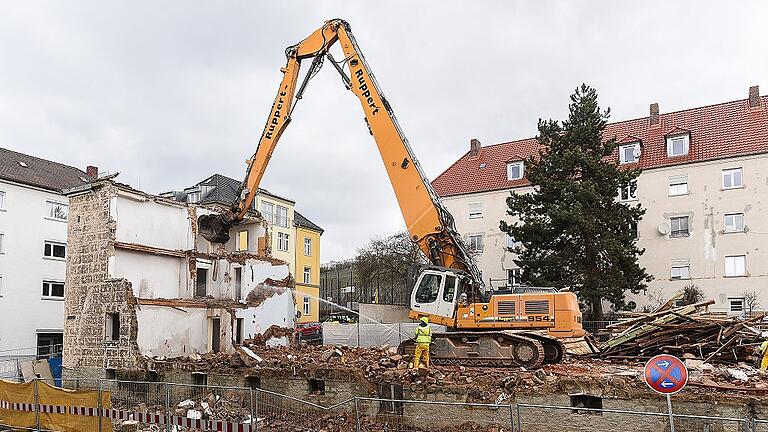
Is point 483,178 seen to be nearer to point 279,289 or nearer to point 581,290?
point 581,290

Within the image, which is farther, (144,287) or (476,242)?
(476,242)

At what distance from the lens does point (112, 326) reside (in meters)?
21.1

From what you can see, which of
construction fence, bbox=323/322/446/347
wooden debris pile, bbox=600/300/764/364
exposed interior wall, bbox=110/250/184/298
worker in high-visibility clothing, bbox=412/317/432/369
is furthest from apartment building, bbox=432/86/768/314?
worker in high-visibility clothing, bbox=412/317/432/369

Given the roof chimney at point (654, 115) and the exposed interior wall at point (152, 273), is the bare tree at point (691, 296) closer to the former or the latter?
the roof chimney at point (654, 115)

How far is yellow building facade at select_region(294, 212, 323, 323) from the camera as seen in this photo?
53.3 meters

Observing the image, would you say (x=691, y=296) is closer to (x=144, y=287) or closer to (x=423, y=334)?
(x=423, y=334)

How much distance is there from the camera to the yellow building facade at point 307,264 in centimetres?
5329

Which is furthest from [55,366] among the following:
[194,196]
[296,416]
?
[194,196]

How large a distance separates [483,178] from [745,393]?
29175 millimetres

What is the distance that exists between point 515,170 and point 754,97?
12969mm

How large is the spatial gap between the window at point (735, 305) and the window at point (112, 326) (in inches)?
1076

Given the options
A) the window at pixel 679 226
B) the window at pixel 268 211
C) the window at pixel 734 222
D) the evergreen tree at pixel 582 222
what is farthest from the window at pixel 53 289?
the window at pixel 734 222

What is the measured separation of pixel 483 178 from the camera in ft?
135

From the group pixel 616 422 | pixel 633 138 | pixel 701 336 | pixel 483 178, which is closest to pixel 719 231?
pixel 633 138
